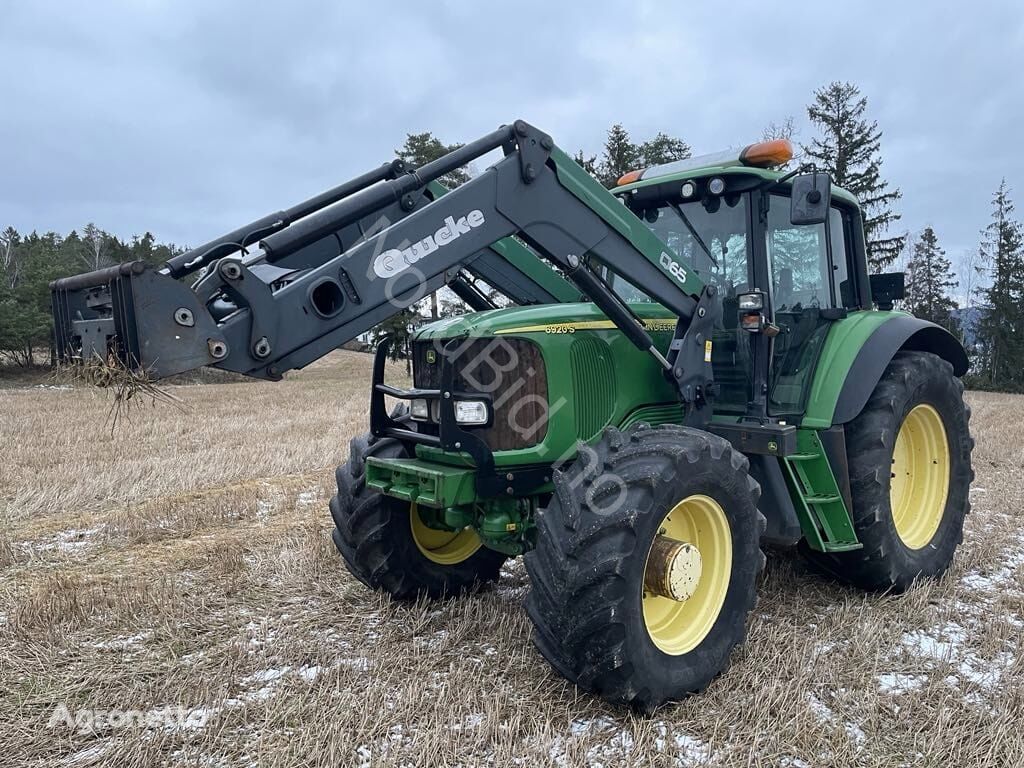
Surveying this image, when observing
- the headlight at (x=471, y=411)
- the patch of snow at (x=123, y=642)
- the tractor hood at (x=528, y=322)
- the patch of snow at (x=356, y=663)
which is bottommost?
the patch of snow at (x=356, y=663)

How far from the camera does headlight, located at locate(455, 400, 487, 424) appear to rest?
11.5 feet

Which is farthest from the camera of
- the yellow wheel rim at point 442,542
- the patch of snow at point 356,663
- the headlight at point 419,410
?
the yellow wheel rim at point 442,542

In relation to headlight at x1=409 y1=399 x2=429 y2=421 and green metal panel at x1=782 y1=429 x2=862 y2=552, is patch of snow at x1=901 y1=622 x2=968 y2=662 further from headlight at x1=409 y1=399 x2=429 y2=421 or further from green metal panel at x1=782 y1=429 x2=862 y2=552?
headlight at x1=409 y1=399 x2=429 y2=421

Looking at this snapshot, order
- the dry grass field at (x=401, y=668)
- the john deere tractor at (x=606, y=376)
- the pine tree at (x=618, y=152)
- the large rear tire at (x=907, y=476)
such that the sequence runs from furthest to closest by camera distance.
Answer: the pine tree at (x=618, y=152)
the large rear tire at (x=907, y=476)
the john deere tractor at (x=606, y=376)
the dry grass field at (x=401, y=668)

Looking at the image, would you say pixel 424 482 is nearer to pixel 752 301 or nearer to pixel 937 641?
pixel 752 301

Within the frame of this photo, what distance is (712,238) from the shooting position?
4277mm

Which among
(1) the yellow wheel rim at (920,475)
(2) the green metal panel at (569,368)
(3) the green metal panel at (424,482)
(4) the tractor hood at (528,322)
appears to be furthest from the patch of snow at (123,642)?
(1) the yellow wheel rim at (920,475)

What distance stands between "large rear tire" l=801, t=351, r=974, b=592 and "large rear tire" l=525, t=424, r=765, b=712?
3.66ft

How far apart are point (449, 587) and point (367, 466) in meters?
1.01

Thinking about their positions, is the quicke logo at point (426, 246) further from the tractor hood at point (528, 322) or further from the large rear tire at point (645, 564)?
the large rear tire at point (645, 564)

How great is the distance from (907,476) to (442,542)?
310cm

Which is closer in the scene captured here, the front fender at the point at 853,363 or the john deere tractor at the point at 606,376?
the john deere tractor at the point at 606,376

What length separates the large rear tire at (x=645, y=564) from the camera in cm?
287

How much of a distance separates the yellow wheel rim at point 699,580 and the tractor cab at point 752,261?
36.4 inches
